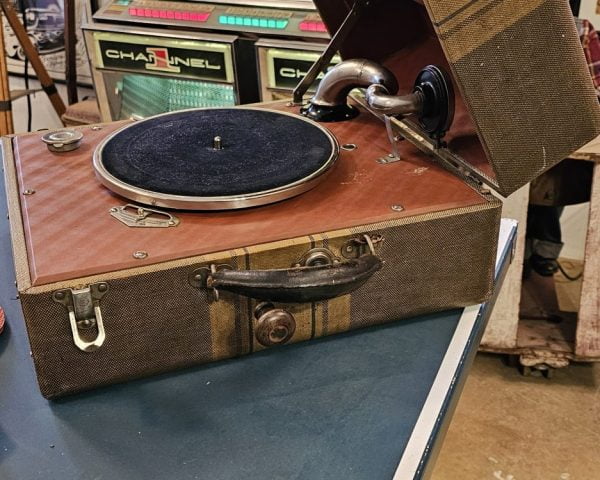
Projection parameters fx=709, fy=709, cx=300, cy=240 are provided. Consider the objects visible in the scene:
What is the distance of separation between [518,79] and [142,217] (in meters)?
0.53

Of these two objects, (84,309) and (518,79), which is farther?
(518,79)

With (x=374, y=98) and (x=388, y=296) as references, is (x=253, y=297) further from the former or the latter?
(x=374, y=98)

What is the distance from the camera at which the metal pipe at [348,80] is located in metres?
1.21

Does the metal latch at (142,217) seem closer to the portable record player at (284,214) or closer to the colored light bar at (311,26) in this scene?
the portable record player at (284,214)

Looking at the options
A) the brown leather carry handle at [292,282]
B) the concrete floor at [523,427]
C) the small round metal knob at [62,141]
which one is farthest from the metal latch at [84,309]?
the concrete floor at [523,427]

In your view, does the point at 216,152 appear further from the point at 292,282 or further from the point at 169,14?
the point at 169,14

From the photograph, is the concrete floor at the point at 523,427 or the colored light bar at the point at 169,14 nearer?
the concrete floor at the point at 523,427

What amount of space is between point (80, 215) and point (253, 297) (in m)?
0.29

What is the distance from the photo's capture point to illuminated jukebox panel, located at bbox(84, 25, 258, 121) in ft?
7.34

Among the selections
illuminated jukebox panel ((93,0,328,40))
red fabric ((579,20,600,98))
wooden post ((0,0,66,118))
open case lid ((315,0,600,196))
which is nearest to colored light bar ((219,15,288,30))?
illuminated jukebox panel ((93,0,328,40))

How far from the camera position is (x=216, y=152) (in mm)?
1099

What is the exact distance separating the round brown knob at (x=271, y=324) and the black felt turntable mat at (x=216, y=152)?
0.17 meters

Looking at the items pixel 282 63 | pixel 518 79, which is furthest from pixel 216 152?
pixel 282 63

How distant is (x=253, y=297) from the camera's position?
86 centimetres
